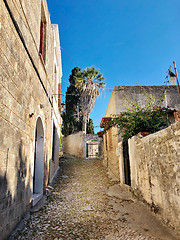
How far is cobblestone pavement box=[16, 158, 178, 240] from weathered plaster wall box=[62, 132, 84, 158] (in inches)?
371

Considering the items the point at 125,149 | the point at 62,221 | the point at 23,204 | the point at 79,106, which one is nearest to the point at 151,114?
the point at 125,149

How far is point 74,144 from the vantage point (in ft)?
54.2

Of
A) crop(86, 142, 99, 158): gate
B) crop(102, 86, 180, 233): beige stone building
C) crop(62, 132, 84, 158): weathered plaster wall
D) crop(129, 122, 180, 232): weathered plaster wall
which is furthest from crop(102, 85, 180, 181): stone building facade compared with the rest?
crop(86, 142, 99, 158): gate

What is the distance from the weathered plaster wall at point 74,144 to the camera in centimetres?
1553

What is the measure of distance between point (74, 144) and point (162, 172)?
534 inches

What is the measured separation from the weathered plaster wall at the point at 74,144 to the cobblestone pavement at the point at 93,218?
943 centimetres

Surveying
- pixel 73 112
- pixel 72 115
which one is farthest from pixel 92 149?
pixel 73 112

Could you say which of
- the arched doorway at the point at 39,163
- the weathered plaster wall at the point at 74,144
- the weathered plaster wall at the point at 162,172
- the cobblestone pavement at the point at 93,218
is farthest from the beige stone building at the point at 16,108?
the weathered plaster wall at the point at 74,144

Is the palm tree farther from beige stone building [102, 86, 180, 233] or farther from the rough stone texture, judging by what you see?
beige stone building [102, 86, 180, 233]

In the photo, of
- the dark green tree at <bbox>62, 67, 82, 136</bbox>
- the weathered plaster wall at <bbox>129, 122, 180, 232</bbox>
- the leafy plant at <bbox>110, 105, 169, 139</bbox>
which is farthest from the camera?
the dark green tree at <bbox>62, 67, 82, 136</bbox>

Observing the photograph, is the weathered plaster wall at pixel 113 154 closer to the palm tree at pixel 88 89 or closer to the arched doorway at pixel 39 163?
the arched doorway at pixel 39 163

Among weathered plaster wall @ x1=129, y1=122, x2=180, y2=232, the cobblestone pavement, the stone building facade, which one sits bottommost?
the cobblestone pavement

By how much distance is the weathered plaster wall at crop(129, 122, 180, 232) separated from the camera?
2.81 m

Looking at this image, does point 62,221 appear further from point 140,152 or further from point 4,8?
point 4,8
